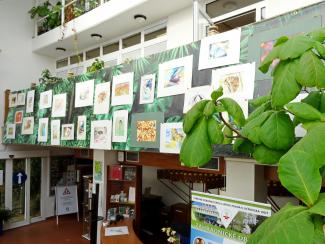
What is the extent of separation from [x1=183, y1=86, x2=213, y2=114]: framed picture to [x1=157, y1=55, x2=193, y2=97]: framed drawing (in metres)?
0.08

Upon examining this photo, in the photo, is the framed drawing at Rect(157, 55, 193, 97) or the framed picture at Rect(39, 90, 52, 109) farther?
the framed picture at Rect(39, 90, 52, 109)

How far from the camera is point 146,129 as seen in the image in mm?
3693

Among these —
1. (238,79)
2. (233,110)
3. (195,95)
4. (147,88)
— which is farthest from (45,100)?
(233,110)

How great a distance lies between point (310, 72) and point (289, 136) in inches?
10.3

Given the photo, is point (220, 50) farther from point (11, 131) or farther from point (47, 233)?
point (47, 233)

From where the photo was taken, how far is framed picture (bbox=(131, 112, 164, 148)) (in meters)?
3.55

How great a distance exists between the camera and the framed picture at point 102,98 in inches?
172

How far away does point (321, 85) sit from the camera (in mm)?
932

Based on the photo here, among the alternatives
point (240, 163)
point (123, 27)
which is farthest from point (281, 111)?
point (123, 27)

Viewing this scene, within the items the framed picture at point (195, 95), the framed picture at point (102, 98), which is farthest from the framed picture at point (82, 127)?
the framed picture at point (195, 95)

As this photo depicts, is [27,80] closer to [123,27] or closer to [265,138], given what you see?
[123,27]

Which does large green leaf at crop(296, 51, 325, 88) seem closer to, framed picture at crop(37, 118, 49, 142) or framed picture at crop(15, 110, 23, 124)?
framed picture at crop(37, 118, 49, 142)

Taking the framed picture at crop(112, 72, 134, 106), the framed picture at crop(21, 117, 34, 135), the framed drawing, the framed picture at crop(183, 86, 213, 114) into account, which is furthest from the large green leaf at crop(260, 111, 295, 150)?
the framed picture at crop(21, 117, 34, 135)

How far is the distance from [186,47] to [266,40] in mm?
991
